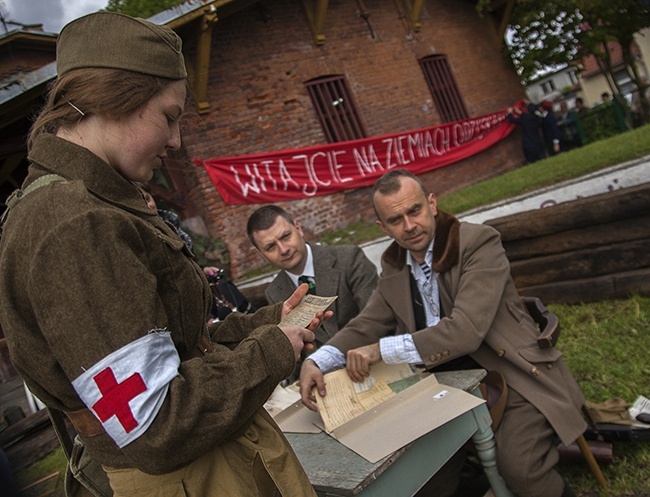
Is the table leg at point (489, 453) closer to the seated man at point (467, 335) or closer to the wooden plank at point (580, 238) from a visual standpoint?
the seated man at point (467, 335)

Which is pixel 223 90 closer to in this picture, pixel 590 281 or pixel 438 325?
pixel 590 281

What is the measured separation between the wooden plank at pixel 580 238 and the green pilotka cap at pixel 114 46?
3841 mm

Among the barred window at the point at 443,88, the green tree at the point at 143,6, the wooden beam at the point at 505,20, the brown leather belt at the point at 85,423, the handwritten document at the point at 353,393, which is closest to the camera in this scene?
the brown leather belt at the point at 85,423

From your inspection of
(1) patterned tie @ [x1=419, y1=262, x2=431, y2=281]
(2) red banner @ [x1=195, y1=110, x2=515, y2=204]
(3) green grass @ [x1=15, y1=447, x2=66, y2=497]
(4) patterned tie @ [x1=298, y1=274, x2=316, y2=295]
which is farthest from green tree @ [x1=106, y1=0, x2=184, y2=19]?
(1) patterned tie @ [x1=419, y1=262, x2=431, y2=281]

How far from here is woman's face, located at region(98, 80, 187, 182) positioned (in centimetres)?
119

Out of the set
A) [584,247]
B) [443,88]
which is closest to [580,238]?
[584,247]

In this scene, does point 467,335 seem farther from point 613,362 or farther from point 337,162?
point 337,162

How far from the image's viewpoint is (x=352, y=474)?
1564 mm

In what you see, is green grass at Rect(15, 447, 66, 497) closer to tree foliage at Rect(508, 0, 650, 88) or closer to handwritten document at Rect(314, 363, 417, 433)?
handwritten document at Rect(314, 363, 417, 433)

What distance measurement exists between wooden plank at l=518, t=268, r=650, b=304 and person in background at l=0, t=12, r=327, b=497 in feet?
12.0

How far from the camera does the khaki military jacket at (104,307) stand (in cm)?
98

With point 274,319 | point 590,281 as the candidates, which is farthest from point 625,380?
point 274,319

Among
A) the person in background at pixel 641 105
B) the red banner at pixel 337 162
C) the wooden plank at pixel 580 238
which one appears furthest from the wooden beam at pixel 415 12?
the wooden plank at pixel 580 238

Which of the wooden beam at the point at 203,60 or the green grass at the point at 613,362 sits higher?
the wooden beam at the point at 203,60
